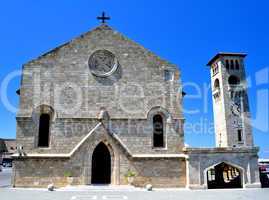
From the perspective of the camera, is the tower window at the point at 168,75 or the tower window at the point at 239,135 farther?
the tower window at the point at 239,135

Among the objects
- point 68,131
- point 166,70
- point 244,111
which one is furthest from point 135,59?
point 244,111

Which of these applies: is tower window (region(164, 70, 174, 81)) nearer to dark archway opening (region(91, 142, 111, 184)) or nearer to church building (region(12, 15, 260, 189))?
church building (region(12, 15, 260, 189))

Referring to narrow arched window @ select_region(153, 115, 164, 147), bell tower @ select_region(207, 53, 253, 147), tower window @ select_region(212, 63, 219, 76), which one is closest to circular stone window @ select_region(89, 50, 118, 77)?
narrow arched window @ select_region(153, 115, 164, 147)

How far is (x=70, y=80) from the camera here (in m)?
22.1

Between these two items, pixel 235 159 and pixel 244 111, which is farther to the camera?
pixel 244 111

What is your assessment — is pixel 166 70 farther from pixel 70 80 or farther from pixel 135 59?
pixel 70 80

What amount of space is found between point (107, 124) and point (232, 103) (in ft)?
57.9

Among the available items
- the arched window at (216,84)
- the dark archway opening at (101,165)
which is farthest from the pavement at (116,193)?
the arched window at (216,84)

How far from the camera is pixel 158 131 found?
2250cm

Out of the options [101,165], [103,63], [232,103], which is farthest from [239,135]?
[103,63]

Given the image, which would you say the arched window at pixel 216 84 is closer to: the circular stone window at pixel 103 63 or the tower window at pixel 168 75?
the tower window at pixel 168 75

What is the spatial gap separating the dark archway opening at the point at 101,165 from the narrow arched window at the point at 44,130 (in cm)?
371

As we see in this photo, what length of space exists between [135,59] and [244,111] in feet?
54.9

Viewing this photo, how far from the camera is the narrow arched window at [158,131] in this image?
73.4 ft
